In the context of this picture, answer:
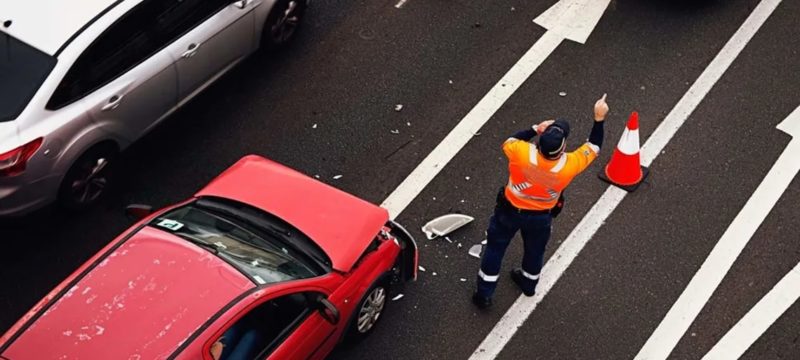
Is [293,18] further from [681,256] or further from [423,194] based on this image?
[681,256]

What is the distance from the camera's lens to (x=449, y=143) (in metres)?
10.0

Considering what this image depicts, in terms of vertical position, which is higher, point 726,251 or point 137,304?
point 137,304

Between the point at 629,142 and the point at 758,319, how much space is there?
6.39 feet

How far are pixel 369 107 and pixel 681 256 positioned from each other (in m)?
3.41

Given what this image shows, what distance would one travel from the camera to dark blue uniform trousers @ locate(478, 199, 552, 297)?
26.4 feet

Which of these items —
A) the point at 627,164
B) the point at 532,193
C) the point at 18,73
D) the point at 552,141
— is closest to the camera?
the point at 552,141

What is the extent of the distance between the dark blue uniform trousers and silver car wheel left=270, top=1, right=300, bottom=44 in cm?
357

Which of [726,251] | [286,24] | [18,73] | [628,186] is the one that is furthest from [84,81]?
[726,251]

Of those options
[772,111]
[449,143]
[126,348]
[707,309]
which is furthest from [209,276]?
[772,111]

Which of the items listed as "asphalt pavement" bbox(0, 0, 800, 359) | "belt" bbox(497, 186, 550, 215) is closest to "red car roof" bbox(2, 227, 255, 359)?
"asphalt pavement" bbox(0, 0, 800, 359)

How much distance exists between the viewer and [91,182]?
357 inches

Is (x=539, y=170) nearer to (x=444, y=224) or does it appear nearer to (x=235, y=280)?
(x=444, y=224)

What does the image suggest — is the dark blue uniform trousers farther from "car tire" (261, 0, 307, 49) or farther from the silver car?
"car tire" (261, 0, 307, 49)

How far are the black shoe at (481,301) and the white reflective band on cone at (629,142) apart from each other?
2.02m
